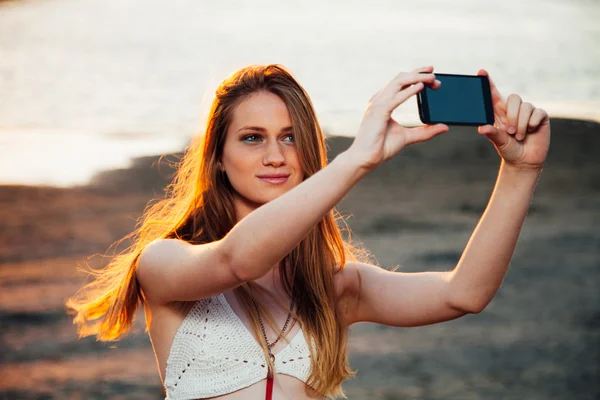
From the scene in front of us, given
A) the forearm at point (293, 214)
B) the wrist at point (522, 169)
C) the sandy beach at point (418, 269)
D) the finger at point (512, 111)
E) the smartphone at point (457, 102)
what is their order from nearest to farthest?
the forearm at point (293, 214)
the smartphone at point (457, 102)
the finger at point (512, 111)
the wrist at point (522, 169)
the sandy beach at point (418, 269)

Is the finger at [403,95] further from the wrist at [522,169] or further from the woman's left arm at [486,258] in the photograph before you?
the wrist at [522,169]

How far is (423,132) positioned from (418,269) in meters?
4.64

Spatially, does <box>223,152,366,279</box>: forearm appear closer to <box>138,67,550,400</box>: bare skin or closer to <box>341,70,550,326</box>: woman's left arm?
<box>138,67,550,400</box>: bare skin

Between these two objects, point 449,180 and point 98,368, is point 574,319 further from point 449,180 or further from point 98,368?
point 98,368

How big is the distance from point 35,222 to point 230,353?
518 cm

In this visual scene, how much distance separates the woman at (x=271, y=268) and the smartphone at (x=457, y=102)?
0.02m

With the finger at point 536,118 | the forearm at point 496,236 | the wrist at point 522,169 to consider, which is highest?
the finger at point 536,118

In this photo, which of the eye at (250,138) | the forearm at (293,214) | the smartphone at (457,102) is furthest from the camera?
the eye at (250,138)

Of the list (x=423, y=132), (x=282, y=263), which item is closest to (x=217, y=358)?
(x=282, y=263)

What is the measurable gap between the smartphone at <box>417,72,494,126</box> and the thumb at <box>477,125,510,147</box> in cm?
1

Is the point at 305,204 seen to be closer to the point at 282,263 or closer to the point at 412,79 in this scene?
A: the point at 412,79

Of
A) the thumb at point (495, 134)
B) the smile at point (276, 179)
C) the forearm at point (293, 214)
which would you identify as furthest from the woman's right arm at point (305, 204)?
the smile at point (276, 179)

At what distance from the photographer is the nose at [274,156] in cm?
217

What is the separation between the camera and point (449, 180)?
7.71 metres
